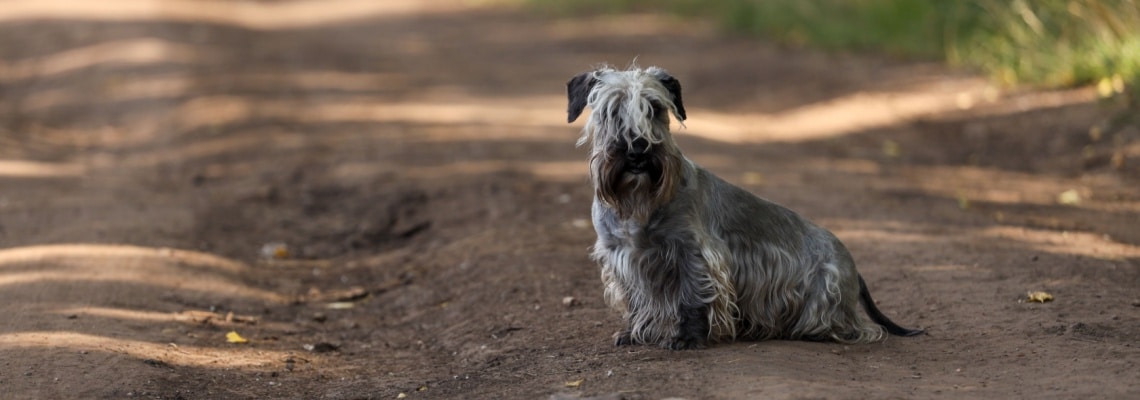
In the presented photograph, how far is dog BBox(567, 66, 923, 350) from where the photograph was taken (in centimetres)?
621

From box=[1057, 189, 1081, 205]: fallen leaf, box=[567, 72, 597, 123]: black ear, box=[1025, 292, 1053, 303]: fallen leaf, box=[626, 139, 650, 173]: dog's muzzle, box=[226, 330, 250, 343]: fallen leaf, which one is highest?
box=[567, 72, 597, 123]: black ear

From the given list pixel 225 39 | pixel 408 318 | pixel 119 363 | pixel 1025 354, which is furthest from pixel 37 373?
pixel 225 39

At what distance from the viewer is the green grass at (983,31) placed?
1352cm

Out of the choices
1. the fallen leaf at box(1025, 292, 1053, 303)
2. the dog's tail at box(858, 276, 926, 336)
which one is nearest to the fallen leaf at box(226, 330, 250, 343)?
the dog's tail at box(858, 276, 926, 336)

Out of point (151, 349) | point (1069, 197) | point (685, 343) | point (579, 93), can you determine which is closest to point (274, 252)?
point (151, 349)

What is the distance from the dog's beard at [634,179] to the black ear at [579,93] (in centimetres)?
33

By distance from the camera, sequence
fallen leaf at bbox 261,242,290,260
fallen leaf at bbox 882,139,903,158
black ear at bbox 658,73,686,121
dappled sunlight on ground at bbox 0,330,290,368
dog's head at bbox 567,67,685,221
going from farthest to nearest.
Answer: fallen leaf at bbox 882,139,903,158, fallen leaf at bbox 261,242,290,260, dappled sunlight on ground at bbox 0,330,290,368, black ear at bbox 658,73,686,121, dog's head at bbox 567,67,685,221

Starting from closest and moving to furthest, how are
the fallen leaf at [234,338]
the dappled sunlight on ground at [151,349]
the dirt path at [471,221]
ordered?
the dirt path at [471,221] → the dappled sunlight on ground at [151,349] → the fallen leaf at [234,338]

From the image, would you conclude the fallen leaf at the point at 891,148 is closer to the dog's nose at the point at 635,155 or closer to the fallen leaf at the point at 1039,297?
the fallen leaf at the point at 1039,297

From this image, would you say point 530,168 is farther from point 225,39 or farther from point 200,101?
point 225,39

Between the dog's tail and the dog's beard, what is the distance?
1407mm

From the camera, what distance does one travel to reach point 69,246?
30.1 ft

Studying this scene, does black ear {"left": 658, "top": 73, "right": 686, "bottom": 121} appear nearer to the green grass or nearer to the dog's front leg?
the dog's front leg

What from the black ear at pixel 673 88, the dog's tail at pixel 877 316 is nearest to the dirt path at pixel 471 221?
the dog's tail at pixel 877 316
